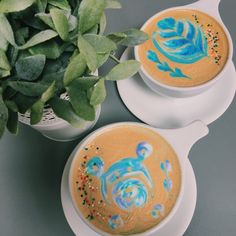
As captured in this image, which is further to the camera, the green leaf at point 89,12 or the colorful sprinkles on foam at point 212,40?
the colorful sprinkles on foam at point 212,40

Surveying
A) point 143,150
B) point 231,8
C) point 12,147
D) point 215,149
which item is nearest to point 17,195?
point 12,147

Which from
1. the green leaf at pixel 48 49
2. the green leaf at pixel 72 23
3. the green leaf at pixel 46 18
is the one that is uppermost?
the green leaf at pixel 46 18

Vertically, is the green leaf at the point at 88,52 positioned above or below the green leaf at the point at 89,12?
below

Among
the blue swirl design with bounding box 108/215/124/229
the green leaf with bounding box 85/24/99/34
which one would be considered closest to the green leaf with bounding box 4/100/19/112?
the green leaf with bounding box 85/24/99/34

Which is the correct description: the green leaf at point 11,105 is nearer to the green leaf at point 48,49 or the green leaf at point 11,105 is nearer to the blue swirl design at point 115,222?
the green leaf at point 48,49

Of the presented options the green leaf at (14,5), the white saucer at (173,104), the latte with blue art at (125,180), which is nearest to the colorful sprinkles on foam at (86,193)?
the latte with blue art at (125,180)

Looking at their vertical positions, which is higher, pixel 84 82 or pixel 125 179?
pixel 84 82

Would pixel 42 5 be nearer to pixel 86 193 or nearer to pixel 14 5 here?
pixel 14 5

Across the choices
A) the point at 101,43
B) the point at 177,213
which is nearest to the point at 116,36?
the point at 101,43
